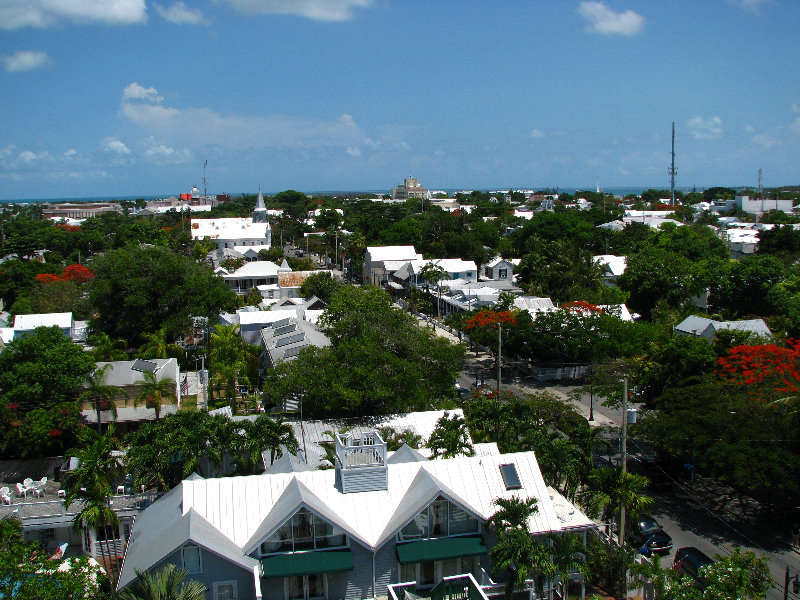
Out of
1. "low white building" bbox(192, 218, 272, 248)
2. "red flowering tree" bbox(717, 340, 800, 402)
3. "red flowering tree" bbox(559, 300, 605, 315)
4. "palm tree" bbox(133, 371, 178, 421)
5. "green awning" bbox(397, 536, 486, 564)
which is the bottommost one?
"green awning" bbox(397, 536, 486, 564)

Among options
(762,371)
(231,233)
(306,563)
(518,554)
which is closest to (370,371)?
(306,563)

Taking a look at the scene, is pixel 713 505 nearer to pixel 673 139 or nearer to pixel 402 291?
pixel 402 291

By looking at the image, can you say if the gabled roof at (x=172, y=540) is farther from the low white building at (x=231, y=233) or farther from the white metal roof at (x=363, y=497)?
the low white building at (x=231, y=233)

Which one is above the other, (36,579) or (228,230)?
(228,230)

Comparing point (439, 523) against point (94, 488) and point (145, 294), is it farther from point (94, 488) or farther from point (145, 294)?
point (145, 294)

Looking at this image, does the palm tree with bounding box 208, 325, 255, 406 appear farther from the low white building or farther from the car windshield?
the low white building

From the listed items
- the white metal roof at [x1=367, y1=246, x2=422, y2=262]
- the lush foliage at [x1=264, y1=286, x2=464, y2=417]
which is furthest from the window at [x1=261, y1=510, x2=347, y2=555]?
the white metal roof at [x1=367, y1=246, x2=422, y2=262]
